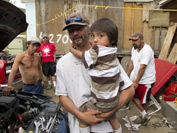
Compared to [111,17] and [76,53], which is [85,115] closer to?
[76,53]

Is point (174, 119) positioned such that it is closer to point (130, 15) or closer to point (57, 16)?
point (130, 15)

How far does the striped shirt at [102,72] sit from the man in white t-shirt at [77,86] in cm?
18

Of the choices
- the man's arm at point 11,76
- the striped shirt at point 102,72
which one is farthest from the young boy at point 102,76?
the man's arm at point 11,76

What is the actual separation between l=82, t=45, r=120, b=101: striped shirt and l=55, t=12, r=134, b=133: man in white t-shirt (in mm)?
183

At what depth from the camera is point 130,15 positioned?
6.89 metres

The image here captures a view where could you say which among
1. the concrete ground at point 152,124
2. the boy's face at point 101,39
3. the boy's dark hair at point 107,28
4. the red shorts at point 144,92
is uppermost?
the boy's dark hair at point 107,28

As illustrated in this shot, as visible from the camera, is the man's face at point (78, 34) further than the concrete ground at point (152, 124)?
No

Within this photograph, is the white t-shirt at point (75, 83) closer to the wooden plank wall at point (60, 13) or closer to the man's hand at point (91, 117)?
the man's hand at point (91, 117)

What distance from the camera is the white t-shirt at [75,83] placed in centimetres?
158

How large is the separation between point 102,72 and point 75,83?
0.38m

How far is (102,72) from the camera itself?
4.57ft

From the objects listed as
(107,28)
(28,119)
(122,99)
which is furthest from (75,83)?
(28,119)

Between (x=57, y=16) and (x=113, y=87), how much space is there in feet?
21.5

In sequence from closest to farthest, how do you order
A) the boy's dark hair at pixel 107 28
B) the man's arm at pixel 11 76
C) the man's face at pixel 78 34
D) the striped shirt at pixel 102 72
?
1. the striped shirt at pixel 102 72
2. the boy's dark hair at pixel 107 28
3. the man's face at pixel 78 34
4. the man's arm at pixel 11 76
